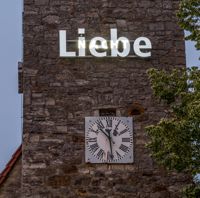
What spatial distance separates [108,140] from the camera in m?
10.9

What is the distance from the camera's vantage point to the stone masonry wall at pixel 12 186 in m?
11.9

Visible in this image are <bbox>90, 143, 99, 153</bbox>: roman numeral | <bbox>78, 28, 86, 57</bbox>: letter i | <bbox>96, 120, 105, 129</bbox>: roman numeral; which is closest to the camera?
<bbox>90, 143, 99, 153</bbox>: roman numeral

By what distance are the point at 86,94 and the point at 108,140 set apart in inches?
34.4

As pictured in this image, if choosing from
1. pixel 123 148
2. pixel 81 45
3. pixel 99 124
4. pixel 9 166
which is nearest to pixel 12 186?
pixel 9 166

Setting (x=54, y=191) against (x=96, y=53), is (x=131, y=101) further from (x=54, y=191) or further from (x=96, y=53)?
(x=54, y=191)

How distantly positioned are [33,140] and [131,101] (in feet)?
5.63

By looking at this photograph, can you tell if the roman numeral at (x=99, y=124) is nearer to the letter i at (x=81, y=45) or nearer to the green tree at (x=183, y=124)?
the letter i at (x=81, y=45)

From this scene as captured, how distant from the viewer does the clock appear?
428 inches

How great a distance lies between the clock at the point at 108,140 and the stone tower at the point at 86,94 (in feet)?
0.29

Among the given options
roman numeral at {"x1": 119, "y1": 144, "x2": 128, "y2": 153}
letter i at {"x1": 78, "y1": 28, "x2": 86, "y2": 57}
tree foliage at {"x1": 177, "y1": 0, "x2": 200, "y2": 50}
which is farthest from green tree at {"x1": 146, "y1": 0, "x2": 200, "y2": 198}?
letter i at {"x1": 78, "y1": 28, "x2": 86, "y2": 57}

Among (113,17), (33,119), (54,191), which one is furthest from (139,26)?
(54,191)

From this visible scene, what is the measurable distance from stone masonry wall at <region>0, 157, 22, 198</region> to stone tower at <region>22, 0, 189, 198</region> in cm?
127

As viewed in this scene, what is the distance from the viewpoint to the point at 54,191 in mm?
10672

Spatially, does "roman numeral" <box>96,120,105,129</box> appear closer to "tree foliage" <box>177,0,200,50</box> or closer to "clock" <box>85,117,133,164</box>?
"clock" <box>85,117,133,164</box>
